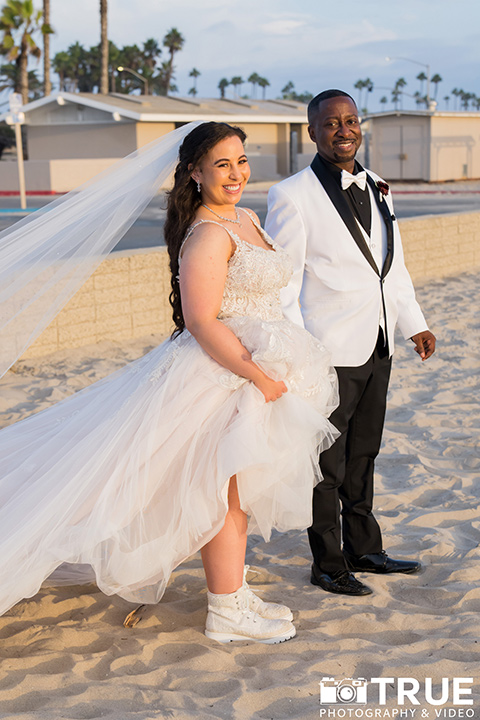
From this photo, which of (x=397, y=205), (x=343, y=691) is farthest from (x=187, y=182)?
(x=397, y=205)

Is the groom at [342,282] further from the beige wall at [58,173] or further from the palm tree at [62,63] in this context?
the palm tree at [62,63]

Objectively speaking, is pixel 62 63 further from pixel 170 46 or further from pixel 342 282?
pixel 342 282

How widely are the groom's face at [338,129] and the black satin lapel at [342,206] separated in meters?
0.07

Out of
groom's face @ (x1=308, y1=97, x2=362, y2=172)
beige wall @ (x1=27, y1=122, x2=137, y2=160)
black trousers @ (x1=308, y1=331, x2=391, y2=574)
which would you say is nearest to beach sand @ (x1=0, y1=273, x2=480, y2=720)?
black trousers @ (x1=308, y1=331, x2=391, y2=574)

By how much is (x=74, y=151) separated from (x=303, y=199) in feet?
111

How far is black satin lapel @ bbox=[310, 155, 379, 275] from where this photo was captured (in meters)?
3.43

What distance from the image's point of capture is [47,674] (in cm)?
287

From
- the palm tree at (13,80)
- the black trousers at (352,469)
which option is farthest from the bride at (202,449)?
the palm tree at (13,80)

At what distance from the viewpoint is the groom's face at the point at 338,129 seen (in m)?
3.36

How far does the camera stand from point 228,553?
3152 mm

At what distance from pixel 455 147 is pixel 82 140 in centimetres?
1619

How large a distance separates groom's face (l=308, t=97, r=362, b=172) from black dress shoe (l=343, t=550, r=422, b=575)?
1767 millimetres

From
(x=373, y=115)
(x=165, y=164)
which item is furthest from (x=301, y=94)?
(x=165, y=164)

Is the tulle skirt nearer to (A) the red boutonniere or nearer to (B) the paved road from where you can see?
(A) the red boutonniere
